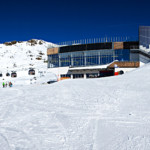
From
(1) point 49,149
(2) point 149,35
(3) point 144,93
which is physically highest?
(2) point 149,35

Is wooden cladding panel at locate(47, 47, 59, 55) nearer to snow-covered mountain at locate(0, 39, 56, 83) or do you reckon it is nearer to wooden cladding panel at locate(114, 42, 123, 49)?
wooden cladding panel at locate(114, 42, 123, 49)

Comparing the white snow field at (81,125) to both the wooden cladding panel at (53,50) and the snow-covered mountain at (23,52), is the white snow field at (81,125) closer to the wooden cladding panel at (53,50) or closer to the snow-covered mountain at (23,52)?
the wooden cladding panel at (53,50)

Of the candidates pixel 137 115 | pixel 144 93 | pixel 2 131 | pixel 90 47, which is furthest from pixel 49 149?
pixel 90 47

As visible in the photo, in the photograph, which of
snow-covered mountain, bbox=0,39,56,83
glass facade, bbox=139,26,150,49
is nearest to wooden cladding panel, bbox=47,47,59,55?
glass facade, bbox=139,26,150,49

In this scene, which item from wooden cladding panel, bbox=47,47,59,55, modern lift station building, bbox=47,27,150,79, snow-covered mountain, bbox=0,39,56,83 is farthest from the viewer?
snow-covered mountain, bbox=0,39,56,83

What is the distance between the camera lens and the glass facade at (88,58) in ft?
111

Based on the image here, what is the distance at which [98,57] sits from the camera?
35.4 meters

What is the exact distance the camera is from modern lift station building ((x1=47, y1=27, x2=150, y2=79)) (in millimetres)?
30873

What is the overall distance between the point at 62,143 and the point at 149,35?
34522mm

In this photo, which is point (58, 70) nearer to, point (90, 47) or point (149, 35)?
point (90, 47)

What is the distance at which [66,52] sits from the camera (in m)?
38.1

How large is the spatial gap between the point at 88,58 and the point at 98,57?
7.52 ft

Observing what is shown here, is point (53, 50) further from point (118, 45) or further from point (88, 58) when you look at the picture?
point (118, 45)

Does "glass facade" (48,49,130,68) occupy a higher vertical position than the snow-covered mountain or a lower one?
lower
